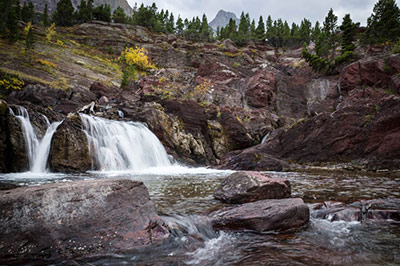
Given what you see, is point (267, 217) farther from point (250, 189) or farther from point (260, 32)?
point (260, 32)

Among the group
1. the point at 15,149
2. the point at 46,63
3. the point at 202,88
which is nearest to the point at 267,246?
the point at 15,149

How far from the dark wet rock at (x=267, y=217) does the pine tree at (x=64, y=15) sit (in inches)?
3654

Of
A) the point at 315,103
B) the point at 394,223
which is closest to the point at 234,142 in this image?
the point at 315,103

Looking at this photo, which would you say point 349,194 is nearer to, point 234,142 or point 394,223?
point 394,223

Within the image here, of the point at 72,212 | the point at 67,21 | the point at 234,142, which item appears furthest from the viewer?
the point at 67,21

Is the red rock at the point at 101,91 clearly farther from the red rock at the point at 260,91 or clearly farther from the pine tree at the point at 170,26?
the pine tree at the point at 170,26

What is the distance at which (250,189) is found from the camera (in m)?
6.02

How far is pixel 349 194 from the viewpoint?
23.3 feet

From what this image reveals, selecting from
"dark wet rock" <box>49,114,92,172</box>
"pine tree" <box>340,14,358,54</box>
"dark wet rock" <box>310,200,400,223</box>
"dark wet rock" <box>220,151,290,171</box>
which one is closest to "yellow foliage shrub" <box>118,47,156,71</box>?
"pine tree" <box>340,14,358,54</box>

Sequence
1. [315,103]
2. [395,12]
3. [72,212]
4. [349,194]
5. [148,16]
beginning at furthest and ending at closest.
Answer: [148,16] < [395,12] < [315,103] < [349,194] < [72,212]

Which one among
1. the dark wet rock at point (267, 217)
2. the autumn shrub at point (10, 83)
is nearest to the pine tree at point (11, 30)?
the autumn shrub at point (10, 83)

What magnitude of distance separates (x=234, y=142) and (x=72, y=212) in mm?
21890

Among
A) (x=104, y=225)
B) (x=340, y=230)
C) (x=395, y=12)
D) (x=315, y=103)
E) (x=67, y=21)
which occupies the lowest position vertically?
(x=340, y=230)

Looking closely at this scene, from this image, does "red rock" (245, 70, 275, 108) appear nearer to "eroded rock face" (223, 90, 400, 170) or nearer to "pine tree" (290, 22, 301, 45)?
"eroded rock face" (223, 90, 400, 170)
